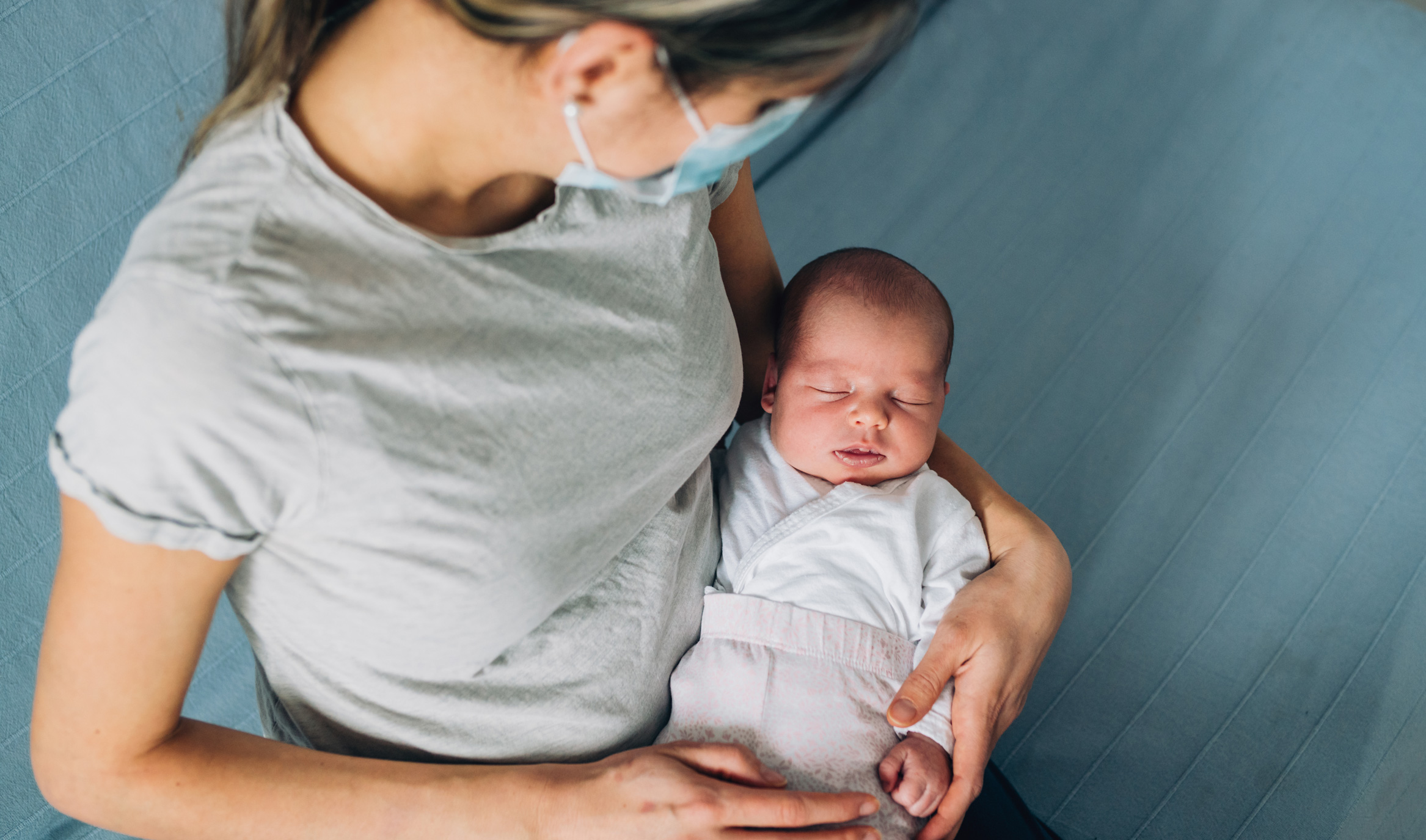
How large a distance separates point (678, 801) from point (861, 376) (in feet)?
1.86

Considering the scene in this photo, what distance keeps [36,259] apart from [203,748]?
26.4 inches

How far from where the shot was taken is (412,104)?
678mm

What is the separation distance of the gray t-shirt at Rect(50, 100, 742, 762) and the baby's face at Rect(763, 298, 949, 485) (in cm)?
22

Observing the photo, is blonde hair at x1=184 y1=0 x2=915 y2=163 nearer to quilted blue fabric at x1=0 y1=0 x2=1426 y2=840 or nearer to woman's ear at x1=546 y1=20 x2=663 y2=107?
woman's ear at x1=546 y1=20 x2=663 y2=107

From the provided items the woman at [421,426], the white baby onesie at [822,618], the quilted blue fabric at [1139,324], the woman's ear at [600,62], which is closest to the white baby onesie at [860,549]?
the white baby onesie at [822,618]

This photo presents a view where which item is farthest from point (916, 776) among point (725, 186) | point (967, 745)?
point (725, 186)

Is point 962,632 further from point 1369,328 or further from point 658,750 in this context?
point 1369,328

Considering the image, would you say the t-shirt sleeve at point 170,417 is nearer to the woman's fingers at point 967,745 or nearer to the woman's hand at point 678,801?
the woman's hand at point 678,801

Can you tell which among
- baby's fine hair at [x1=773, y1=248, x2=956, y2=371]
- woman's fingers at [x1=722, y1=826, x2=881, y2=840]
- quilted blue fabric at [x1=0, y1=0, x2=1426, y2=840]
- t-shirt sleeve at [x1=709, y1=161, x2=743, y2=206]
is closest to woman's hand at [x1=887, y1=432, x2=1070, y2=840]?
woman's fingers at [x1=722, y1=826, x2=881, y2=840]

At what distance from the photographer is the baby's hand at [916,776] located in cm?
91

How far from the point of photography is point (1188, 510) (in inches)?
59.7

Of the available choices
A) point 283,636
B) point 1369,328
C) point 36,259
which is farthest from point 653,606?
point 1369,328

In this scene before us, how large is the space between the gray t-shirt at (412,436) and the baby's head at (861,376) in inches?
8.8

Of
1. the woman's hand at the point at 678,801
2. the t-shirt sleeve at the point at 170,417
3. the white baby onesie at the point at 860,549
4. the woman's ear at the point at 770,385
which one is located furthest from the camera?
the woman's ear at the point at 770,385
